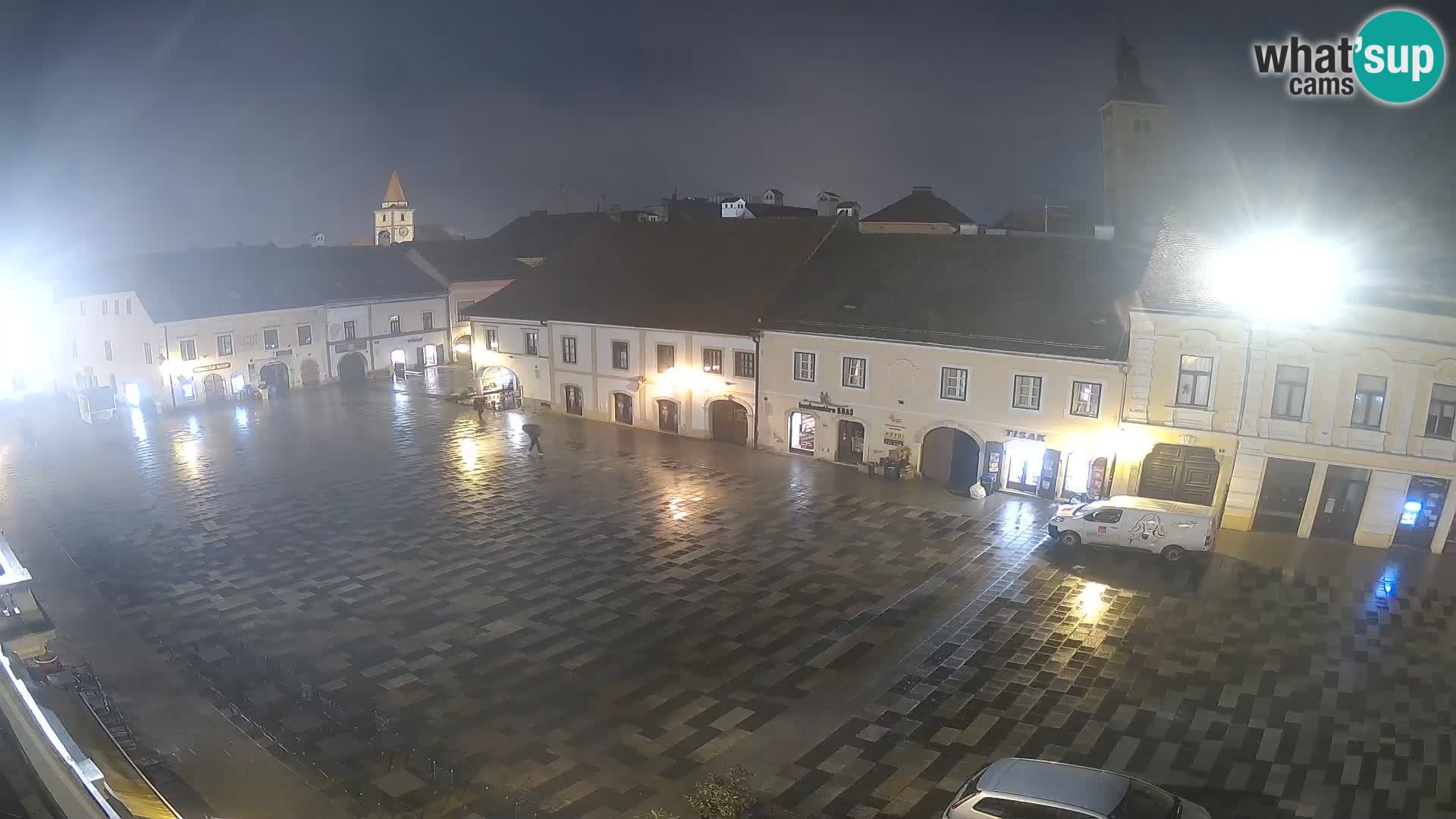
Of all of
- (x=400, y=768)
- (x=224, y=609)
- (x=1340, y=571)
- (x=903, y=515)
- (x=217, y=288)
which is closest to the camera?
(x=400, y=768)

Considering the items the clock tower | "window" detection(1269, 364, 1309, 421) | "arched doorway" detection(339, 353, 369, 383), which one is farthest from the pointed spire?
"window" detection(1269, 364, 1309, 421)

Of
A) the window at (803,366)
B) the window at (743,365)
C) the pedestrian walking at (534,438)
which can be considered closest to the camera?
the window at (803,366)

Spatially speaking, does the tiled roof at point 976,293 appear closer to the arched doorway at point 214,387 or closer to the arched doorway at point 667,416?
the arched doorway at point 667,416

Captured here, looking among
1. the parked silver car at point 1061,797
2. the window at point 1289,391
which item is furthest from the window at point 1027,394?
the parked silver car at point 1061,797

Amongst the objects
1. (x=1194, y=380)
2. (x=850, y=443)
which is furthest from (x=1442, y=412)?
(x=850, y=443)

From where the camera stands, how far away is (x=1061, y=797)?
13555 mm

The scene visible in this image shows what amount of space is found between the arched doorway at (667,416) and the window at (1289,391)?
24427 millimetres

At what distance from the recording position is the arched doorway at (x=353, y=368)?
60.7 metres

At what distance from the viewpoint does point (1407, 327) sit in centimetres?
2641

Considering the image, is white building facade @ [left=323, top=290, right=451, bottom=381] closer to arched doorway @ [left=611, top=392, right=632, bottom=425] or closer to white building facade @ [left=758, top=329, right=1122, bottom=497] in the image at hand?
arched doorway @ [left=611, top=392, right=632, bottom=425]

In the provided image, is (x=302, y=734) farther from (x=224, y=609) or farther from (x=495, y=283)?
(x=495, y=283)

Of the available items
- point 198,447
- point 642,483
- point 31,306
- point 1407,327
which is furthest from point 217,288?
point 1407,327

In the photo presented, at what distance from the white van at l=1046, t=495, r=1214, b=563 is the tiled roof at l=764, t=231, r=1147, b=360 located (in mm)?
5702

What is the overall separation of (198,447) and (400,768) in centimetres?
3127
